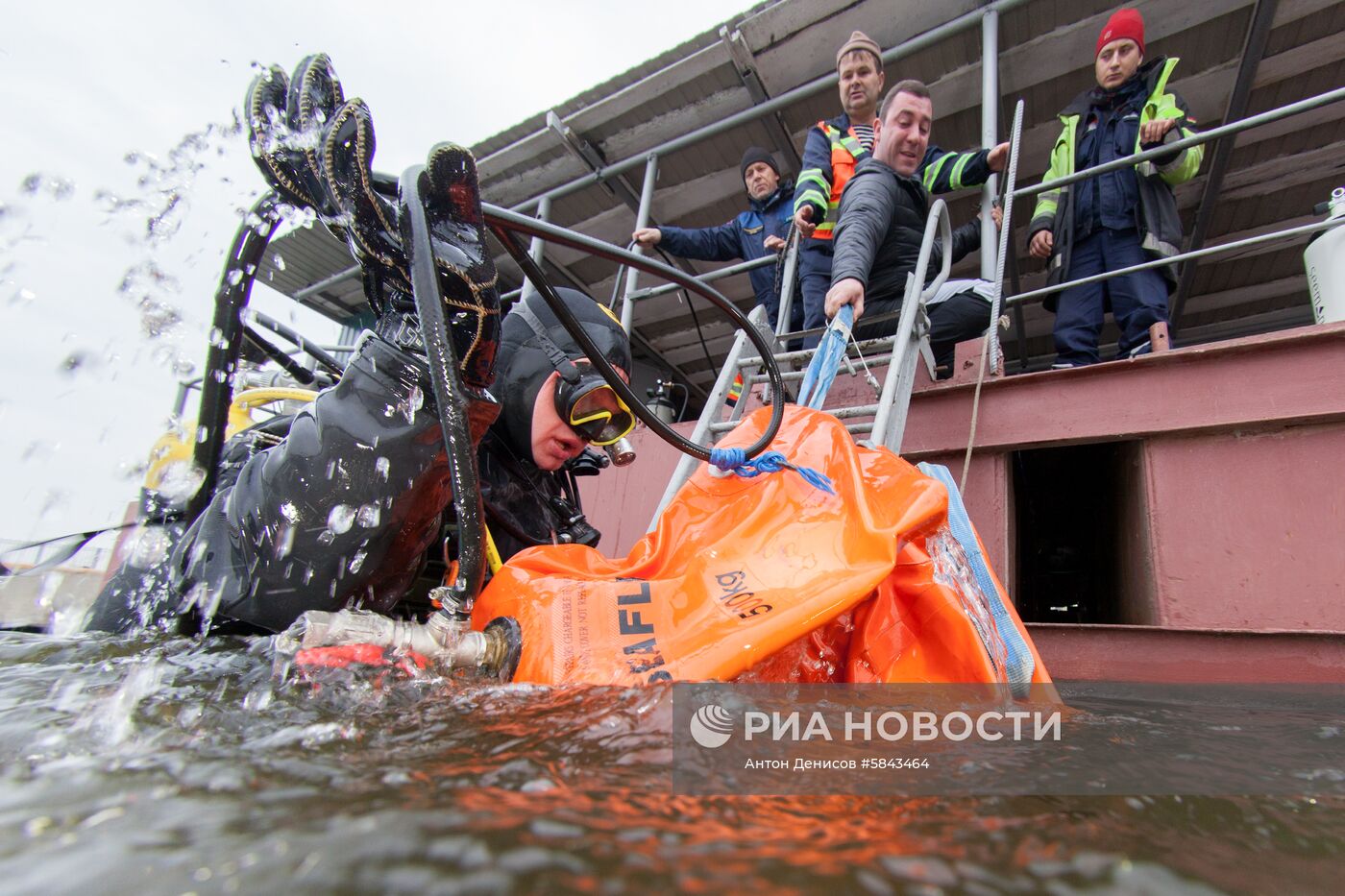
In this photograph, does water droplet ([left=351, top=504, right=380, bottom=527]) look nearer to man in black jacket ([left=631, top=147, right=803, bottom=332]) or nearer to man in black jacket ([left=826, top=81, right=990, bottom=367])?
man in black jacket ([left=826, top=81, right=990, bottom=367])

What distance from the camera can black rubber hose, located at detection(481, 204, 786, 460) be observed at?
1369 millimetres

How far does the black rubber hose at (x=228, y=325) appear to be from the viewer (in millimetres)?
1470

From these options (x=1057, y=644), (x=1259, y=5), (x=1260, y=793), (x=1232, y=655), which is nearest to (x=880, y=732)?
(x=1260, y=793)

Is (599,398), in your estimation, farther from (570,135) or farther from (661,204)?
(661,204)

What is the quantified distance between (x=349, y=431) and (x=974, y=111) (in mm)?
5019

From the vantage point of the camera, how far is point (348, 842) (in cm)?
39

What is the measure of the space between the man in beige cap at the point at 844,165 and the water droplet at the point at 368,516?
2475 mm

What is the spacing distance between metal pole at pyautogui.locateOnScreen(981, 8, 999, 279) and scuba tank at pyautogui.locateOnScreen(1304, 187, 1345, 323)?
46.4 inches

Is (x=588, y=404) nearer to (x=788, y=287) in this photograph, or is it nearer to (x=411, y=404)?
(x=411, y=404)

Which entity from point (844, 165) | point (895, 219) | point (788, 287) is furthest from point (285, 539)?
point (844, 165)

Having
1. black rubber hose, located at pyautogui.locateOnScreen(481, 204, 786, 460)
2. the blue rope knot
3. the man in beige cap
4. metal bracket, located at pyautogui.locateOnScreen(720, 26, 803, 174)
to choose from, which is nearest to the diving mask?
black rubber hose, located at pyautogui.locateOnScreen(481, 204, 786, 460)

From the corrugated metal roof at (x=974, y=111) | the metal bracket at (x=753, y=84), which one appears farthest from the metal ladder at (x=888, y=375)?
the metal bracket at (x=753, y=84)

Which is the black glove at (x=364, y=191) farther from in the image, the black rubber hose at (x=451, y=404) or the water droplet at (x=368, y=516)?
the water droplet at (x=368, y=516)

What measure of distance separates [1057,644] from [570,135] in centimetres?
484
